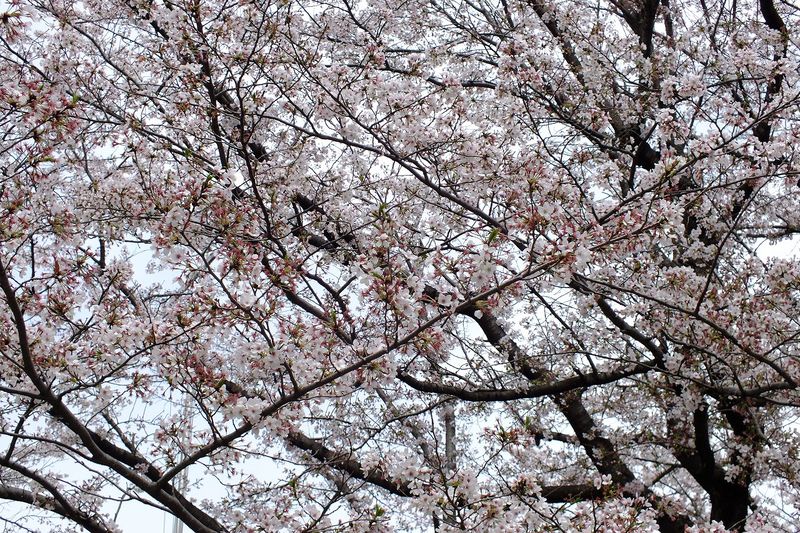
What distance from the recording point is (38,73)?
4.56 meters

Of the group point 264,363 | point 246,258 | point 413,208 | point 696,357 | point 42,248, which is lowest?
point 264,363

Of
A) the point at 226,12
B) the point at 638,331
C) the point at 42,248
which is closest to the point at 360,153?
the point at 226,12

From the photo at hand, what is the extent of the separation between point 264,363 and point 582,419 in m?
3.98

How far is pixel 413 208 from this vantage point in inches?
213

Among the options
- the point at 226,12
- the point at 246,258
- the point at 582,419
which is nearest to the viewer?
the point at 246,258

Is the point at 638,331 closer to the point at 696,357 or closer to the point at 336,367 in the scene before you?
the point at 696,357

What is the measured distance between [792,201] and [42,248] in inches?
247

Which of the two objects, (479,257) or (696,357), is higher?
(696,357)

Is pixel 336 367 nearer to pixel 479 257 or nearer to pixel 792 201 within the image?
pixel 479 257

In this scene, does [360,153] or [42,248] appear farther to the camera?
[360,153]

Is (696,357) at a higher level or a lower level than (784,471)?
higher

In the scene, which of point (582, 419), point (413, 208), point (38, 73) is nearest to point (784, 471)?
point (582, 419)

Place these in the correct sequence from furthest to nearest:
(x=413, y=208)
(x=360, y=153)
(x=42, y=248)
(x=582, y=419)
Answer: (x=582, y=419) < (x=413, y=208) < (x=360, y=153) < (x=42, y=248)

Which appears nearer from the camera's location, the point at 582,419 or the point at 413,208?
the point at 413,208
